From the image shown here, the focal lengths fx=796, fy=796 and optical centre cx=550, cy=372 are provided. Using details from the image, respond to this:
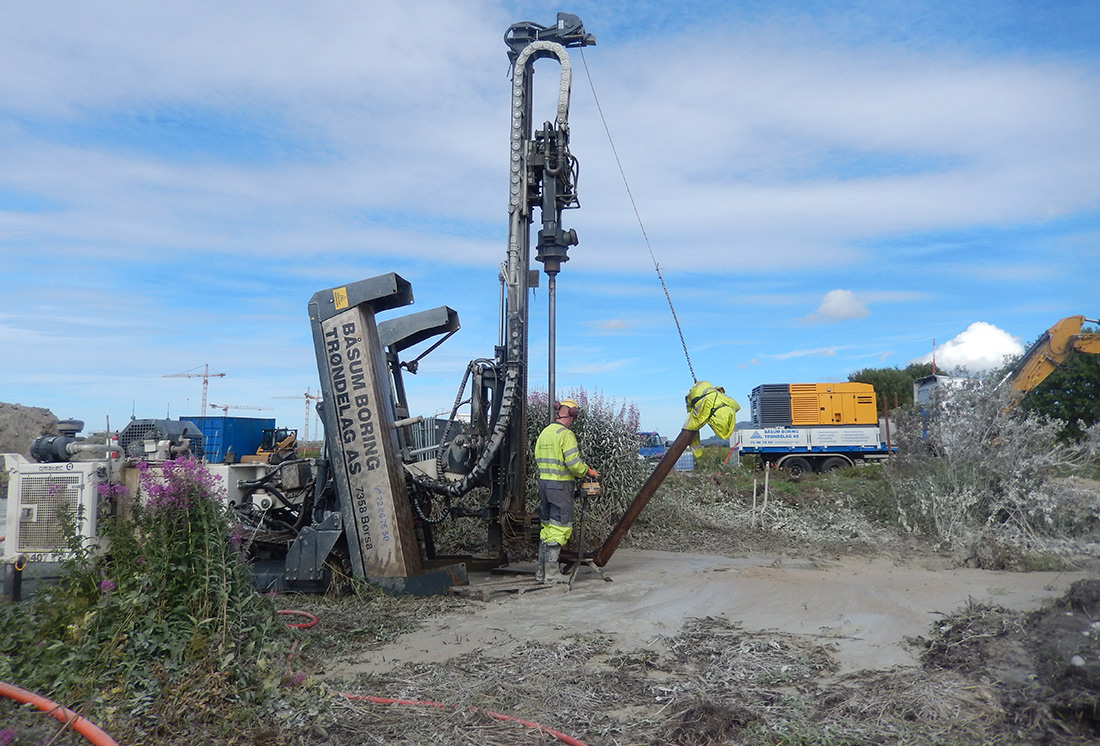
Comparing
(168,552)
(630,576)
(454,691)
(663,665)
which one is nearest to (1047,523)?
(630,576)

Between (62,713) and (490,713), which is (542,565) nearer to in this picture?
(490,713)

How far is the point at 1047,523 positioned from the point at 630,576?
5.45 metres

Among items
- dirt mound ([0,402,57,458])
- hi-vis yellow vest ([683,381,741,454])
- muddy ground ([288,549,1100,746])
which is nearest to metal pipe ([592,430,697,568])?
hi-vis yellow vest ([683,381,741,454])

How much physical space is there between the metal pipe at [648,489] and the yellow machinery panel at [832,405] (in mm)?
18373

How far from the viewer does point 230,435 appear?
45.3 ft

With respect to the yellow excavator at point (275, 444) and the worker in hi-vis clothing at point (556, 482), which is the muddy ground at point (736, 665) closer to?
the worker in hi-vis clothing at point (556, 482)

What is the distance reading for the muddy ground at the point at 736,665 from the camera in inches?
153

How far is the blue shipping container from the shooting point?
13.3 meters

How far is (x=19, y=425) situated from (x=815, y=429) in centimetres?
2433

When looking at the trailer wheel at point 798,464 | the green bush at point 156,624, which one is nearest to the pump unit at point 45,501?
the green bush at point 156,624

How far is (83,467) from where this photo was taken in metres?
5.96

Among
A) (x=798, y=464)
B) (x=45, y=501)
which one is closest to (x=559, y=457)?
(x=45, y=501)

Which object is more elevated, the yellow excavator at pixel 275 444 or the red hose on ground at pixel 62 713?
the yellow excavator at pixel 275 444

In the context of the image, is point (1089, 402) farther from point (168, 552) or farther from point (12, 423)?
point (12, 423)
